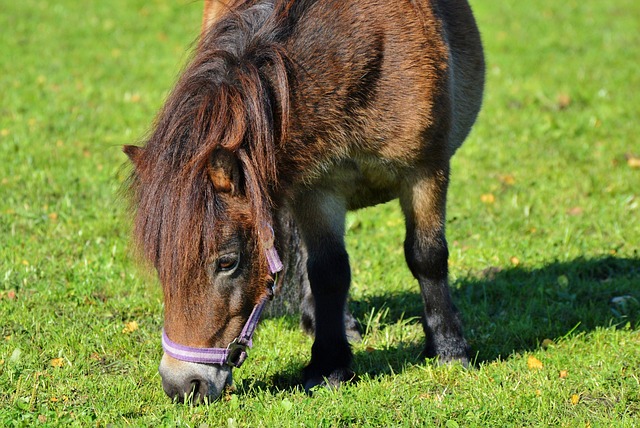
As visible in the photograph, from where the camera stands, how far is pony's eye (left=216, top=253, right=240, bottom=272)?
3.65m

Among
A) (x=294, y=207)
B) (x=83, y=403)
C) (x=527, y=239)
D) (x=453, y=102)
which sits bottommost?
(x=527, y=239)

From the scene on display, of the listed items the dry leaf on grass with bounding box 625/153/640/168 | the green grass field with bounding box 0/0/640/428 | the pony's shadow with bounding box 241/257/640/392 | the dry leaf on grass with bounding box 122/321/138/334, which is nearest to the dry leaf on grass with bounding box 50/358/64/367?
the green grass field with bounding box 0/0/640/428

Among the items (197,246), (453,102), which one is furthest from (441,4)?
(197,246)

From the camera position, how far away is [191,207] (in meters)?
3.50

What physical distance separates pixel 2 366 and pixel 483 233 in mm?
3614

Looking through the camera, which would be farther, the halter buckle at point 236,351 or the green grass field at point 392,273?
the green grass field at point 392,273

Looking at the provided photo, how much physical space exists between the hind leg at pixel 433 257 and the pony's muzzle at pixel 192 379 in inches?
51.0

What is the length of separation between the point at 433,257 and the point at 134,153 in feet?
5.57

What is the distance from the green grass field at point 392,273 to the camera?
4.04 metres

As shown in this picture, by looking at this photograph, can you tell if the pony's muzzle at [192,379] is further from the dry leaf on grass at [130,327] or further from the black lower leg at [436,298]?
the black lower leg at [436,298]

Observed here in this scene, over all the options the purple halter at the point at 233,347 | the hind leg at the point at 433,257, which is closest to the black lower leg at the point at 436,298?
the hind leg at the point at 433,257

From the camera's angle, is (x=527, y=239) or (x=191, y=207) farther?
(x=527, y=239)

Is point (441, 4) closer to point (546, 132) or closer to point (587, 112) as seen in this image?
point (546, 132)

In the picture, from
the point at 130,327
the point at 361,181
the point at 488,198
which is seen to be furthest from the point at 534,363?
the point at 488,198
